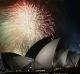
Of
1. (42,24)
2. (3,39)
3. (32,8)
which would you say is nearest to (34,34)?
(42,24)

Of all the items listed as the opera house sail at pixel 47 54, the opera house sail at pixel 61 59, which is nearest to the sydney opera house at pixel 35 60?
the opera house sail at pixel 47 54

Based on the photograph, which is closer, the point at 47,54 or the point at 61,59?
the point at 47,54

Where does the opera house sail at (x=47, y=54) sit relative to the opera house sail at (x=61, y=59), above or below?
above

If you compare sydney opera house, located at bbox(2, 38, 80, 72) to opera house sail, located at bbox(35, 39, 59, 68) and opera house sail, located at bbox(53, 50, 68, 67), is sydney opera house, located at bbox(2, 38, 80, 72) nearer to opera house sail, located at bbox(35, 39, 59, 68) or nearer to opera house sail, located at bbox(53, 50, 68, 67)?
opera house sail, located at bbox(35, 39, 59, 68)

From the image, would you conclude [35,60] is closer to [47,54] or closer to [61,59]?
[47,54]

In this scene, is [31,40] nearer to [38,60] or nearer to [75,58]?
[38,60]

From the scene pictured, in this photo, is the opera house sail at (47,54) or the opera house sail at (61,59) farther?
the opera house sail at (61,59)

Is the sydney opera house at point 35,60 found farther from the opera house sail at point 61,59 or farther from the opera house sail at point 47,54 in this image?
the opera house sail at point 61,59

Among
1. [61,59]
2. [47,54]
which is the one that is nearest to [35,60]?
[47,54]

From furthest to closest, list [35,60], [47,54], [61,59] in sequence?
[61,59] < [35,60] < [47,54]

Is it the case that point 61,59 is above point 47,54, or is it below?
below

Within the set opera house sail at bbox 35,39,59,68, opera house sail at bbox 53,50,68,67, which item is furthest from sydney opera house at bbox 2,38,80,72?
opera house sail at bbox 53,50,68,67
